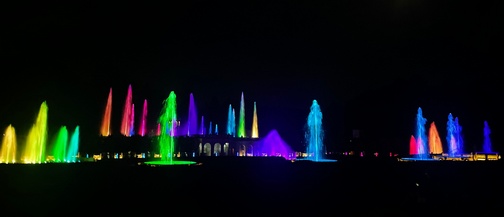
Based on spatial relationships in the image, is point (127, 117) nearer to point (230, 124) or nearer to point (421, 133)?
point (230, 124)

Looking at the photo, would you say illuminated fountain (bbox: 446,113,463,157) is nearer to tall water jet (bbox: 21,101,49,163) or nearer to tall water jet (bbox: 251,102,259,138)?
tall water jet (bbox: 251,102,259,138)

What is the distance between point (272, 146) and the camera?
61.2 meters

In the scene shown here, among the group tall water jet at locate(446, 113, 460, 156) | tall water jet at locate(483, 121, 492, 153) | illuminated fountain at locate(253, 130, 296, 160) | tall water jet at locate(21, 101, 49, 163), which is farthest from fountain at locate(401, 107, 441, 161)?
tall water jet at locate(21, 101, 49, 163)

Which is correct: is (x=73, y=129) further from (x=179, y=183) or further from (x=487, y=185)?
(x=487, y=185)

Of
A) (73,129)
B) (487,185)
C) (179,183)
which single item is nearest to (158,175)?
(179,183)

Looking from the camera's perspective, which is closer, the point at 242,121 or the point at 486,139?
the point at 486,139

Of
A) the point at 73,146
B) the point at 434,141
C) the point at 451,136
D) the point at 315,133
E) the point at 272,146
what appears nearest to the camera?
the point at 73,146

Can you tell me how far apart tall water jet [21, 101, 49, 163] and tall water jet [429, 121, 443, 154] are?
4826 centimetres

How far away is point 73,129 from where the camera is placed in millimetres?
46500

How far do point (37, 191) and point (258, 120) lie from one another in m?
64.2

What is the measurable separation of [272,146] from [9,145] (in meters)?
37.3

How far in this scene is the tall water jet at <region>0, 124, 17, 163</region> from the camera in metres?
33.5

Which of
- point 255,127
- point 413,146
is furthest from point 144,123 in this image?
point 413,146

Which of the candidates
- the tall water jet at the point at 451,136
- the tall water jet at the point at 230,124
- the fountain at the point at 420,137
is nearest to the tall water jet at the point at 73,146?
the tall water jet at the point at 230,124
